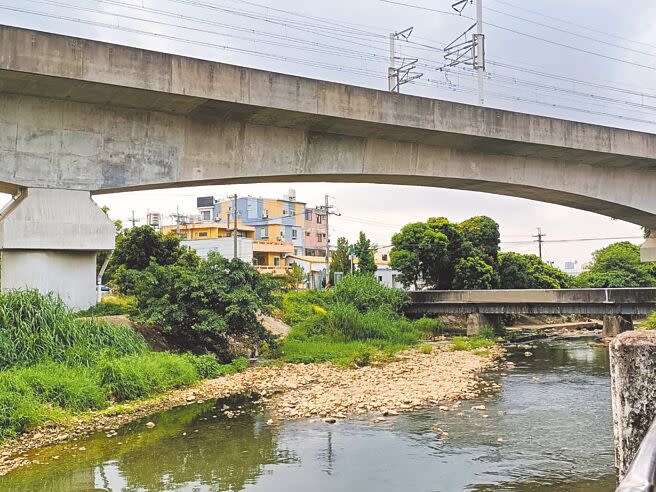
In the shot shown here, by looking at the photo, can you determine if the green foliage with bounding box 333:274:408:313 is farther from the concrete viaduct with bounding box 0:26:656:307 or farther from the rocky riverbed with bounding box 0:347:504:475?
the concrete viaduct with bounding box 0:26:656:307

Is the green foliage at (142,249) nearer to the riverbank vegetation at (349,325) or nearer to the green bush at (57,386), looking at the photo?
the riverbank vegetation at (349,325)

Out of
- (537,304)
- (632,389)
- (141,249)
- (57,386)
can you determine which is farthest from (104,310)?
(537,304)

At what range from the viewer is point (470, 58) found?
24484mm

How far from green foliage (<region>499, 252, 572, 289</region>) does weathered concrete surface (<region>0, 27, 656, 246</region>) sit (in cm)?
1761

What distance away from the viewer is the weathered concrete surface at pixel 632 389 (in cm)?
372

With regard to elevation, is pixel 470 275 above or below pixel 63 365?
above

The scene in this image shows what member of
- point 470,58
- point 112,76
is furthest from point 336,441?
point 470,58

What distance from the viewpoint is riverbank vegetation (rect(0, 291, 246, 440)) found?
10.2 metres

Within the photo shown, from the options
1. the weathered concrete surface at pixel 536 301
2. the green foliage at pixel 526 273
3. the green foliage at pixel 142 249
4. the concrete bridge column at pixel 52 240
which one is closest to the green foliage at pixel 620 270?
the green foliage at pixel 526 273

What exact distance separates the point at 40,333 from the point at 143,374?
2.02m

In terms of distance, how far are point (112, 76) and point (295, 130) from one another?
4.32 meters

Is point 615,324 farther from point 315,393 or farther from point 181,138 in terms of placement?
point 181,138

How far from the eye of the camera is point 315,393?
1305 cm

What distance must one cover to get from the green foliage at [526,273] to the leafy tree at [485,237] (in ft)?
4.41
